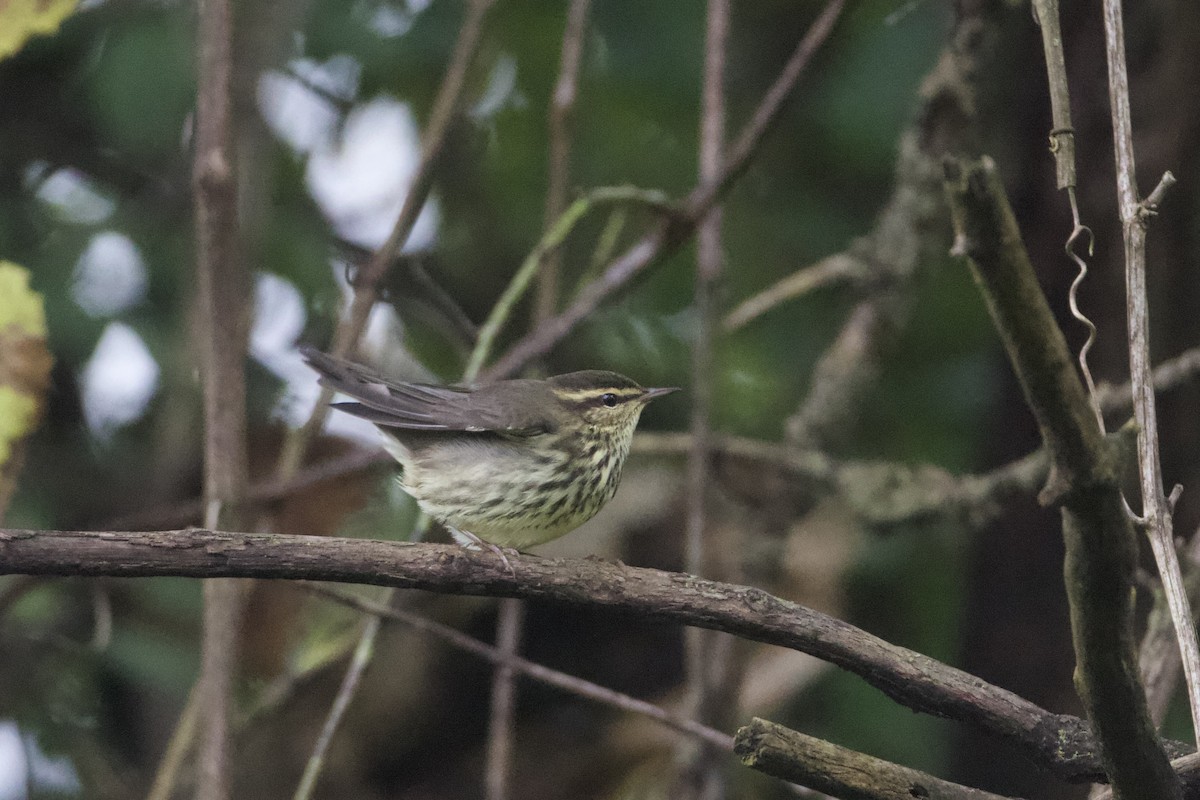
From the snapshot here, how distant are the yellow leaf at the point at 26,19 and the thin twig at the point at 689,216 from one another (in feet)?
6.31

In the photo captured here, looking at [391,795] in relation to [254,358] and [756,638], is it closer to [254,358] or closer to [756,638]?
[254,358]

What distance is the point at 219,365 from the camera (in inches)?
119

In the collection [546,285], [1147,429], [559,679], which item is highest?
A: [546,285]

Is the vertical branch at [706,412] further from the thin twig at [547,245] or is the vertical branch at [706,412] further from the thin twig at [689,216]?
the thin twig at [547,245]

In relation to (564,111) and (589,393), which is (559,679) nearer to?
(589,393)

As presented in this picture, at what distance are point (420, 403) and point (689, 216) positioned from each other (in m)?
1.23

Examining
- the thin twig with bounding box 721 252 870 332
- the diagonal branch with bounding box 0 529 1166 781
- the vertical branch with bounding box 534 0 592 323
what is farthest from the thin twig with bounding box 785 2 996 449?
the diagonal branch with bounding box 0 529 1166 781

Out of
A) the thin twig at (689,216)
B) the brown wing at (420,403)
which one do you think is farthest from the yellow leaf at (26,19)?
the thin twig at (689,216)

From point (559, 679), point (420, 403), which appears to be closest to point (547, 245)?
point (420, 403)

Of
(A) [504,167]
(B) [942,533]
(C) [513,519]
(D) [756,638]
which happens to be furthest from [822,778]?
(A) [504,167]

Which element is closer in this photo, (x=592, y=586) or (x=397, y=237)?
(x=592, y=586)

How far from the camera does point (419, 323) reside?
Result: 5.44 m

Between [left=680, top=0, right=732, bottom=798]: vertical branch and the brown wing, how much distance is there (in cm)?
60

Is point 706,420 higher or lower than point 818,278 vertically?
lower
